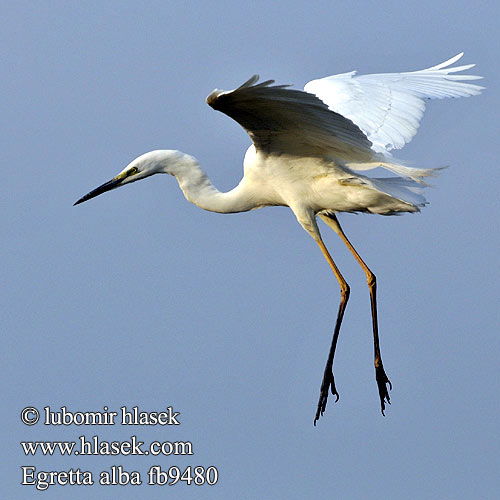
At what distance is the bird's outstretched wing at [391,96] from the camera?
26.2 ft

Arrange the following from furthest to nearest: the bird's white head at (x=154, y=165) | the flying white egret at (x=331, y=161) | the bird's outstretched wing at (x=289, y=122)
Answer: the bird's white head at (x=154, y=165) < the flying white egret at (x=331, y=161) < the bird's outstretched wing at (x=289, y=122)

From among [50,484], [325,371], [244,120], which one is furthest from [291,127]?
[50,484]

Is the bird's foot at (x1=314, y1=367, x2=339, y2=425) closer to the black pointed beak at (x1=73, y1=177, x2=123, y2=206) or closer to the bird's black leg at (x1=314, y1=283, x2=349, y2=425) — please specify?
the bird's black leg at (x1=314, y1=283, x2=349, y2=425)

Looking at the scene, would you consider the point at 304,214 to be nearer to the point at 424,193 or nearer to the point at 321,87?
the point at 424,193

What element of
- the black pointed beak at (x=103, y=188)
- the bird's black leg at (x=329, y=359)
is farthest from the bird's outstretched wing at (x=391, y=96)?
the black pointed beak at (x=103, y=188)

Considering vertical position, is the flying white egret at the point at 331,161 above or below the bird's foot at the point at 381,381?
above

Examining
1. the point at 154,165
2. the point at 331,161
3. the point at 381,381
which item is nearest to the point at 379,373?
the point at 381,381

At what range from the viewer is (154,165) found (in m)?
8.20

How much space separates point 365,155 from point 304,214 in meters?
0.73

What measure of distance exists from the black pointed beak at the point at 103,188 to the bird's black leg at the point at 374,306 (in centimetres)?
171

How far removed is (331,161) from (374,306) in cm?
141

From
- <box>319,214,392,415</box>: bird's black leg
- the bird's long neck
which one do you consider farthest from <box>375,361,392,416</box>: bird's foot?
the bird's long neck

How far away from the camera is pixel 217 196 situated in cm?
835

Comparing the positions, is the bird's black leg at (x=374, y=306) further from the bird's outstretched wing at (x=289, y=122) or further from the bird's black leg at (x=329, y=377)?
the bird's outstretched wing at (x=289, y=122)
